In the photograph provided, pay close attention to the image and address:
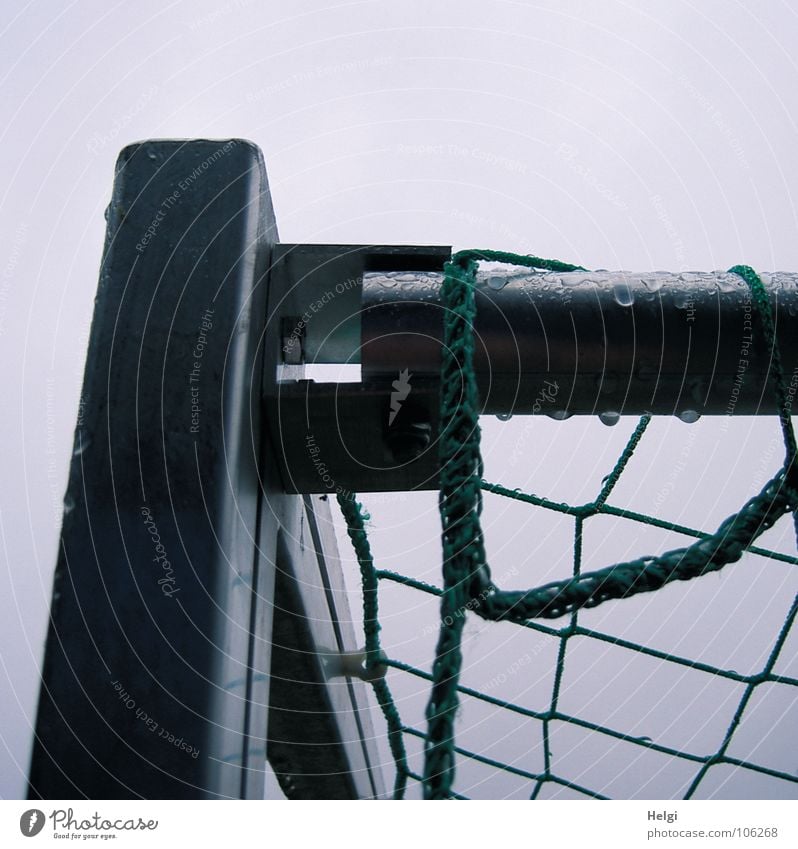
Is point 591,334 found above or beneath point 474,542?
above

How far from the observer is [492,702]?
3.22 feet

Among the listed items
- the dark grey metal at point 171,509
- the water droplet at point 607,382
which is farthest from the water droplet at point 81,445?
the water droplet at point 607,382

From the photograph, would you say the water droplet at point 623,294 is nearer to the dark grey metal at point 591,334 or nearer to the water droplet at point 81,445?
the dark grey metal at point 591,334

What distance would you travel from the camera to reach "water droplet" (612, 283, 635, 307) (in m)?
0.54

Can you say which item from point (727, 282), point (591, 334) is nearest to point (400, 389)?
point (591, 334)

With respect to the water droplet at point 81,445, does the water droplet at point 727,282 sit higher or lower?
higher

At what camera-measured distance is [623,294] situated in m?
0.54

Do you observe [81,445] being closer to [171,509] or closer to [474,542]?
[171,509]
